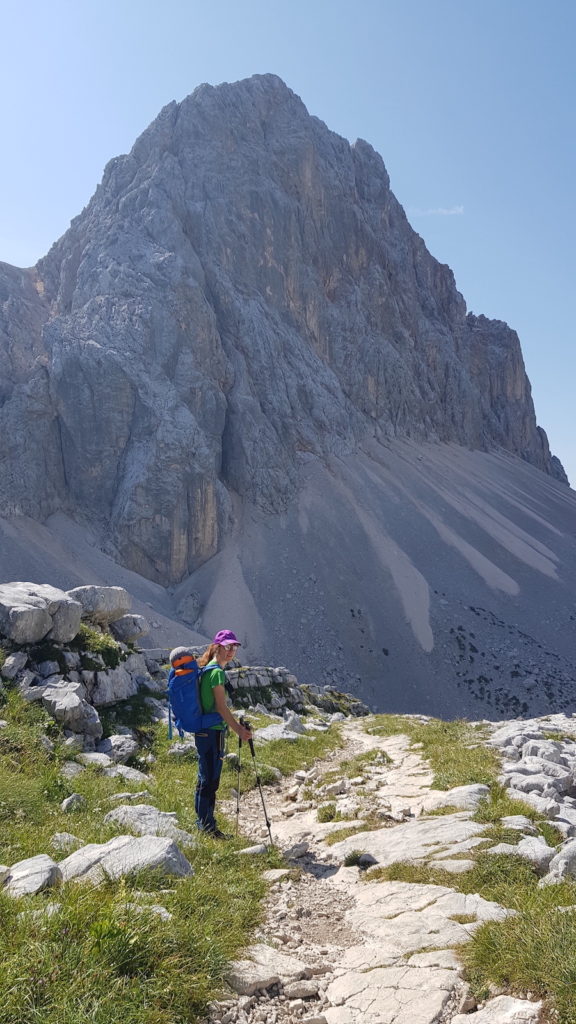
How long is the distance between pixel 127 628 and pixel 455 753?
373 inches

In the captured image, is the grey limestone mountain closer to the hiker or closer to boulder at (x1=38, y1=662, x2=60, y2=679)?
boulder at (x1=38, y1=662, x2=60, y2=679)

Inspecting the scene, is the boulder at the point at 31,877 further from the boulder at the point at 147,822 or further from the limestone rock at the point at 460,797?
the limestone rock at the point at 460,797

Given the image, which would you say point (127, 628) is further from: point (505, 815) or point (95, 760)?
point (505, 815)

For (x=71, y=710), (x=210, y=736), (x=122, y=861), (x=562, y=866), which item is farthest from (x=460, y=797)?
(x=71, y=710)

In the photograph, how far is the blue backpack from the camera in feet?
25.9

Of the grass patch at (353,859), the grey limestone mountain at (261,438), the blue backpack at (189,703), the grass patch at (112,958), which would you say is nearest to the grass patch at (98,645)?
A: the blue backpack at (189,703)

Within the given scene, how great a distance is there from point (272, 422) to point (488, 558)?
103 ft

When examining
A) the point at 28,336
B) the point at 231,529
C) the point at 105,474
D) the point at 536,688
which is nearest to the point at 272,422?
the point at 231,529

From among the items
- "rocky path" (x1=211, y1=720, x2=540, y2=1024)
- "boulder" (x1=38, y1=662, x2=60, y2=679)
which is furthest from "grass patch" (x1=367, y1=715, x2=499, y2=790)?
"boulder" (x1=38, y1=662, x2=60, y2=679)

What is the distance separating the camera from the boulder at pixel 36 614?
1224cm

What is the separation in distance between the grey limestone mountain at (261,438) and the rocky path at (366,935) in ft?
152

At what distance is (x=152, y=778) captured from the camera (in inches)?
404

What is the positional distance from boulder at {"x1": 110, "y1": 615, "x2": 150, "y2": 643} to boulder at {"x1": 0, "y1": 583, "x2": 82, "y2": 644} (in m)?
3.27

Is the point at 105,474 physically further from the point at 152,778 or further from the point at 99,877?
the point at 99,877
